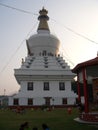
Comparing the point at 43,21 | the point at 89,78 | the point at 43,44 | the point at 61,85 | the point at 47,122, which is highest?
the point at 43,21

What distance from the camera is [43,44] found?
5828 cm

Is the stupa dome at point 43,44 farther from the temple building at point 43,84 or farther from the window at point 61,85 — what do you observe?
the window at point 61,85

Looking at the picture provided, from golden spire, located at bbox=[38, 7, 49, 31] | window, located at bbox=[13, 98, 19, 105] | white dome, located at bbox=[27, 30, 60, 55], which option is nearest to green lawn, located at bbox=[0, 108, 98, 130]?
window, located at bbox=[13, 98, 19, 105]

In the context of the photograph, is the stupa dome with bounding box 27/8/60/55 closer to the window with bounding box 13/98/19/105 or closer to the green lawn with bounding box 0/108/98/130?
the window with bounding box 13/98/19/105

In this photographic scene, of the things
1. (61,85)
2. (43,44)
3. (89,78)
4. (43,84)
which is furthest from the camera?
(43,44)

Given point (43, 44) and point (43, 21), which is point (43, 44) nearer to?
point (43, 44)

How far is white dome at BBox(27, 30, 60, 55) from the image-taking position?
58.2 metres

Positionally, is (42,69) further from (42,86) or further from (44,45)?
(44,45)

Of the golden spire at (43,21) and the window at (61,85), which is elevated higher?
the golden spire at (43,21)

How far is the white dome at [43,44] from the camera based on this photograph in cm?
5825

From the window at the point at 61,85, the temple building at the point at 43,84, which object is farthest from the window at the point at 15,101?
the window at the point at 61,85

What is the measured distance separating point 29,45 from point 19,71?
13165mm

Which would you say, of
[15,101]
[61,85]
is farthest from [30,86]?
[61,85]

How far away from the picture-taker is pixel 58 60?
182 ft
